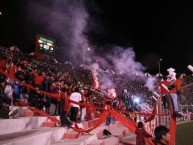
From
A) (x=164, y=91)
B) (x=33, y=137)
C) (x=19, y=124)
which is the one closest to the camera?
(x=33, y=137)

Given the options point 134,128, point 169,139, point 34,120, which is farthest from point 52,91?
point 169,139

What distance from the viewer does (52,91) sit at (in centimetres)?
1045

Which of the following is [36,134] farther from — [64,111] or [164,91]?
[164,91]

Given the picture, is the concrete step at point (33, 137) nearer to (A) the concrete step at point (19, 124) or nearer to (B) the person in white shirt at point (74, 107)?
(A) the concrete step at point (19, 124)

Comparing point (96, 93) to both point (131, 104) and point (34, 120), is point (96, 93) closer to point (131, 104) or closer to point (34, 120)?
point (131, 104)

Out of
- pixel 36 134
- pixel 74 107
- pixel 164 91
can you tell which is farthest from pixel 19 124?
pixel 164 91

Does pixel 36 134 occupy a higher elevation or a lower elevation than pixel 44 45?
lower

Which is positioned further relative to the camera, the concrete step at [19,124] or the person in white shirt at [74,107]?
the person in white shirt at [74,107]

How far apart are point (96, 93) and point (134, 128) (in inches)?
370

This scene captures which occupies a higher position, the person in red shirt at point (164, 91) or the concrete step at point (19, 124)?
the person in red shirt at point (164, 91)

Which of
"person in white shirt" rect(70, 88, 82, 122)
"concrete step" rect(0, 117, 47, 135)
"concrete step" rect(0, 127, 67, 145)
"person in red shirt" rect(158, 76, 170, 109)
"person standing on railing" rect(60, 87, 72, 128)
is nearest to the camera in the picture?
"concrete step" rect(0, 127, 67, 145)

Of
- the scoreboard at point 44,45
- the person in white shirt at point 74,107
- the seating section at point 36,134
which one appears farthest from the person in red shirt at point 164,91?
the scoreboard at point 44,45

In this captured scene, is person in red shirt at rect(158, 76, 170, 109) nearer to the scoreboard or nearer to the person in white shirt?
the person in white shirt

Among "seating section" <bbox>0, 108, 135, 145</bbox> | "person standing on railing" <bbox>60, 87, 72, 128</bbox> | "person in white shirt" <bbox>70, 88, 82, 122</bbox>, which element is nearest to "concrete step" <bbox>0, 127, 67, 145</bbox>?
"seating section" <bbox>0, 108, 135, 145</bbox>
